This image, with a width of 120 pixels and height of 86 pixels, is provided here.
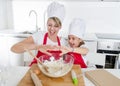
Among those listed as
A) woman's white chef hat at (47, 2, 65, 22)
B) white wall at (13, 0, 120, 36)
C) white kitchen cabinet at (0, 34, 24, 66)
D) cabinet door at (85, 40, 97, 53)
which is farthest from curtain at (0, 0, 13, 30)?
woman's white chef hat at (47, 2, 65, 22)

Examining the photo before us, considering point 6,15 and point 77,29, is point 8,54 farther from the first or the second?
point 77,29

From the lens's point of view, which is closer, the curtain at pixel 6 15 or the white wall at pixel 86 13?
the white wall at pixel 86 13

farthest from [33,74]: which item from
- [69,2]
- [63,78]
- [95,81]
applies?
[69,2]

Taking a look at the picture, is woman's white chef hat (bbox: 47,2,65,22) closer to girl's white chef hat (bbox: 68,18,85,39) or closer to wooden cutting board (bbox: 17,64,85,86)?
girl's white chef hat (bbox: 68,18,85,39)

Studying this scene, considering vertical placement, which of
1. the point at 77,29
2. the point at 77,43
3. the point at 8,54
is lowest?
the point at 8,54

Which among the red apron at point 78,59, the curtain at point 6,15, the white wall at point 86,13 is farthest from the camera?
the curtain at point 6,15

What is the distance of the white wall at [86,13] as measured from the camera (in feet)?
8.47

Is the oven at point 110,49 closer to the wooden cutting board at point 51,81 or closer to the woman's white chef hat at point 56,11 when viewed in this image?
the woman's white chef hat at point 56,11

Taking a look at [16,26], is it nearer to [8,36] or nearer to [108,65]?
[8,36]

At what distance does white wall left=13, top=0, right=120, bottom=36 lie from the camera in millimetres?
2582

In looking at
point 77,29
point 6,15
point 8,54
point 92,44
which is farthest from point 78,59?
point 6,15

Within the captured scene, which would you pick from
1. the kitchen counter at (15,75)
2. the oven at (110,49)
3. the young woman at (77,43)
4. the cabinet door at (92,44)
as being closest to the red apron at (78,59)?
the young woman at (77,43)

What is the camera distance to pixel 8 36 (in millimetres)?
2312

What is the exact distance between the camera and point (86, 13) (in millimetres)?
2617
